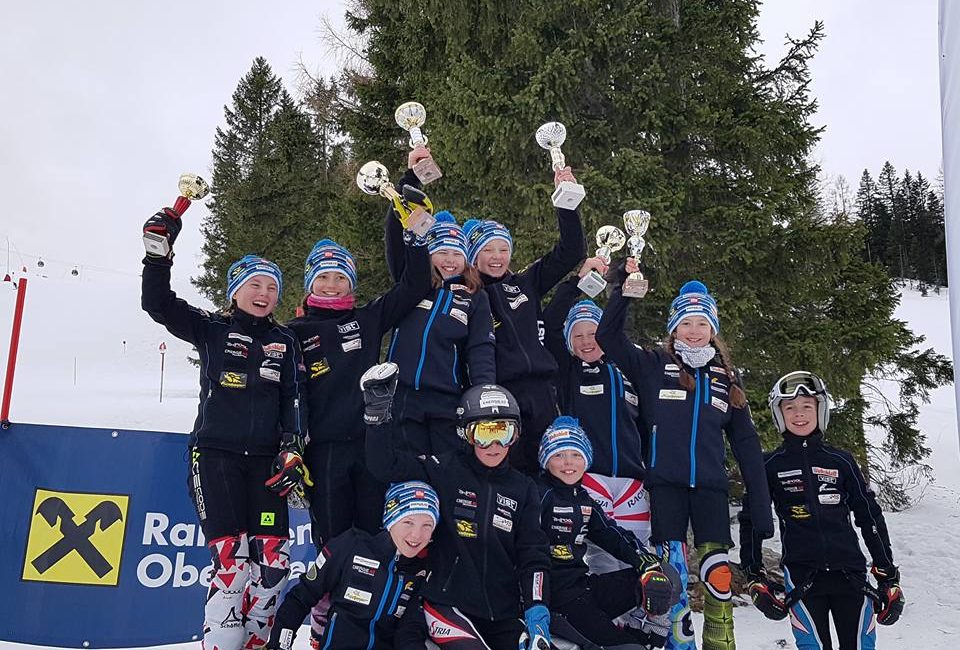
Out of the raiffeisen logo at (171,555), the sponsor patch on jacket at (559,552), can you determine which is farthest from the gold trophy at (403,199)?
the raiffeisen logo at (171,555)

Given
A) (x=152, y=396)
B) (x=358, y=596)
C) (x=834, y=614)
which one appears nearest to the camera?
(x=358, y=596)

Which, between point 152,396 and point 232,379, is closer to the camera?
point 232,379

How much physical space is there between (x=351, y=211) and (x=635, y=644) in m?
6.61

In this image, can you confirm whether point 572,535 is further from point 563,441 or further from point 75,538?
point 75,538

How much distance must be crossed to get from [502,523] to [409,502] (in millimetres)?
536

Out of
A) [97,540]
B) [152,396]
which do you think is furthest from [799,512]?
[152,396]

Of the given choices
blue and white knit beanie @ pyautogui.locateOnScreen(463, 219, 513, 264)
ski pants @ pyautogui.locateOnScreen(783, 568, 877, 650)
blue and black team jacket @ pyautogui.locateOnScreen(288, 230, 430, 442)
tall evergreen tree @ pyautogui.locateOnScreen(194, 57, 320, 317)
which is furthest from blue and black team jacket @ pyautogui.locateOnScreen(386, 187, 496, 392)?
tall evergreen tree @ pyautogui.locateOnScreen(194, 57, 320, 317)

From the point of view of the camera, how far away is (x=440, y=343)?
4547 millimetres

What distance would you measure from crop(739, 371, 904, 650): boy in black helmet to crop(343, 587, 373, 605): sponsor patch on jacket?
7.64ft

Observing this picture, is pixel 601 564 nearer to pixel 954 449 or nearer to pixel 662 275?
pixel 662 275

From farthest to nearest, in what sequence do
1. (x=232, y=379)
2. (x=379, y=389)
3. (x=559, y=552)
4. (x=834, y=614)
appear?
(x=834, y=614) → (x=559, y=552) → (x=232, y=379) → (x=379, y=389)

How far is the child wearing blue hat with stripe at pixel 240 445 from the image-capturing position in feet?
12.8

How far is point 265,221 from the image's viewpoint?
20.7 meters

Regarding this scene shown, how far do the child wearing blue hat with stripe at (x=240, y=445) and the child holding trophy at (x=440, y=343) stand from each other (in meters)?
0.64
